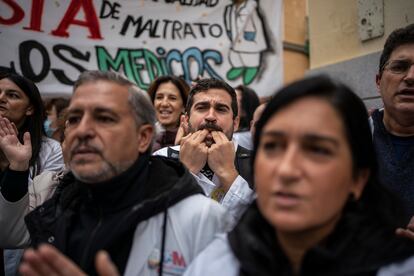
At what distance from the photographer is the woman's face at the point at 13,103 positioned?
3.27m

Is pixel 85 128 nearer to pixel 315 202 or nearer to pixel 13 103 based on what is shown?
pixel 315 202

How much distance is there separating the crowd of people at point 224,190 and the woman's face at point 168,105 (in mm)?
1120

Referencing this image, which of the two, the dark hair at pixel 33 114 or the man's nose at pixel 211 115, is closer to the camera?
the man's nose at pixel 211 115

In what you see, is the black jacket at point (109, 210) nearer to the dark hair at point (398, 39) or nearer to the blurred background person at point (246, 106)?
the dark hair at point (398, 39)

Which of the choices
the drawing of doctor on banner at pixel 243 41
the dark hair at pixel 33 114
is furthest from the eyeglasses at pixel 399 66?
the drawing of doctor on banner at pixel 243 41

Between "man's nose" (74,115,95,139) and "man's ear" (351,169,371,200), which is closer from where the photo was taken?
"man's ear" (351,169,371,200)

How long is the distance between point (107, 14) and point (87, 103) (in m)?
3.44

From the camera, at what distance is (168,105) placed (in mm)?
4211

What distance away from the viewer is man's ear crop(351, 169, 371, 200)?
61.9 inches

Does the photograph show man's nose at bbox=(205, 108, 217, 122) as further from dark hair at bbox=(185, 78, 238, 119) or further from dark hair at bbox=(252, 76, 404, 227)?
dark hair at bbox=(252, 76, 404, 227)

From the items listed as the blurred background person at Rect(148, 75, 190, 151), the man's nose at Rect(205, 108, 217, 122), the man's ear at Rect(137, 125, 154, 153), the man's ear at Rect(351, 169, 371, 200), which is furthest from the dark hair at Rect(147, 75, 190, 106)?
the man's ear at Rect(351, 169, 371, 200)

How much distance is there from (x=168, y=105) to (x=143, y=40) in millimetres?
1392

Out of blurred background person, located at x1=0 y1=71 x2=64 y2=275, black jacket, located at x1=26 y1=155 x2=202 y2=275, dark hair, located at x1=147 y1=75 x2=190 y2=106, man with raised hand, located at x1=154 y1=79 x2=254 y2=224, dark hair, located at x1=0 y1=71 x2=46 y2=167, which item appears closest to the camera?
black jacket, located at x1=26 y1=155 x2=202 y2=275

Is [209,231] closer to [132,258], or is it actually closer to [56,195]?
[132,258]
